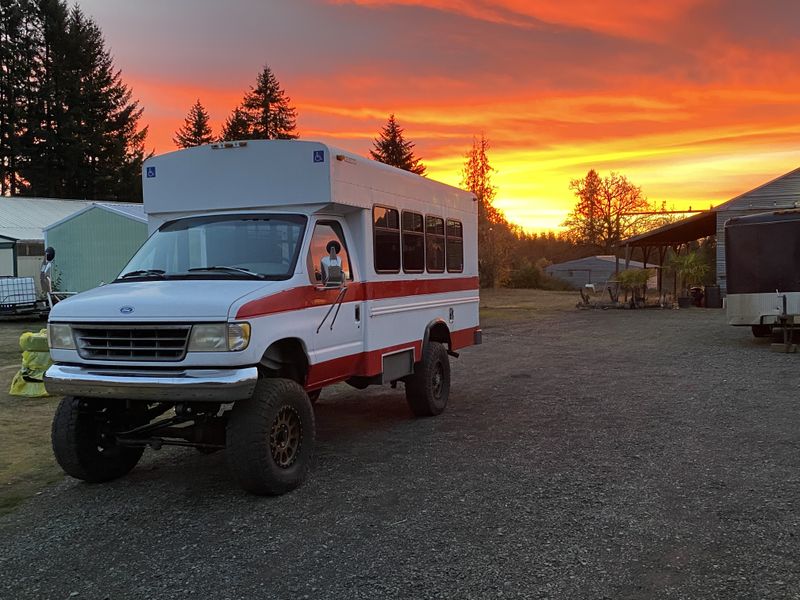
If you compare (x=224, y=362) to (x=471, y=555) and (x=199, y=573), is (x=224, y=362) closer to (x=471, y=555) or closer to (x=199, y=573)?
(x=199, y=573)

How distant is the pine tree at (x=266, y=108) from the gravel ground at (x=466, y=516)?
51.9 m

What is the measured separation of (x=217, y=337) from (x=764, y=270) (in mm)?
13472

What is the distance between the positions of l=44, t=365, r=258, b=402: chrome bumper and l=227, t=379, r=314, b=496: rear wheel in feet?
0.90

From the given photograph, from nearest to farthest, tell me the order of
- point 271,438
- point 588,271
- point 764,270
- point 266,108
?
1. point 271,438
2. point 764,270
3. point 266,108
4. point 588,271

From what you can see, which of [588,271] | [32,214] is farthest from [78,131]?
[588,271]

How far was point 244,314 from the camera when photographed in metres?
5.05

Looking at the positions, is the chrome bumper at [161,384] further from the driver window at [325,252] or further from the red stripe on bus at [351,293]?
the driver window at [325,252]

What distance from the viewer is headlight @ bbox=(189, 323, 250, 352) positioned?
5004 mm

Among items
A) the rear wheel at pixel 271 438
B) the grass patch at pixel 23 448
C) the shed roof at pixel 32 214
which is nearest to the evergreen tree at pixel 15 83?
the shed roof at pixel 32 214

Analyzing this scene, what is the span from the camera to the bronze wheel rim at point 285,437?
5.48m

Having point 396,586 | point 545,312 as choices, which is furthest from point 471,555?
point 545,312

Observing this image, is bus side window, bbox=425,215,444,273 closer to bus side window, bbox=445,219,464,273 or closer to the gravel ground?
bus side window, bbox=445,219,464,273

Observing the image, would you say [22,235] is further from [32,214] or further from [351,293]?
[351,293]

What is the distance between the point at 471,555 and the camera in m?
4.35
